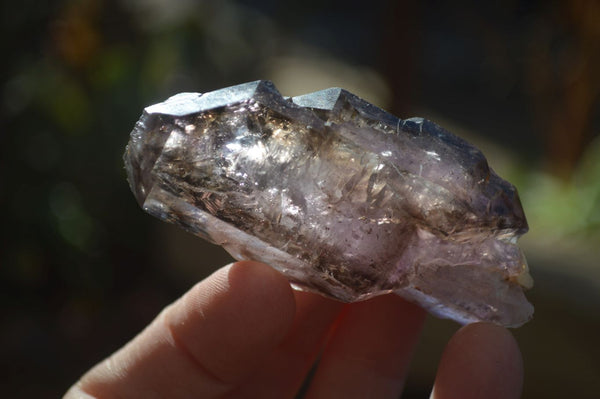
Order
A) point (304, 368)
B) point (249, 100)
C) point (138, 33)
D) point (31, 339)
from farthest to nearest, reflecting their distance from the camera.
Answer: point (138, 33), point (31, 339), point (304, 368), point (249, 100)

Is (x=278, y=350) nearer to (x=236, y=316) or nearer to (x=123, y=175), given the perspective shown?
(x=236, y=316)

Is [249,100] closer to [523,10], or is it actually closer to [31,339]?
[31,339]

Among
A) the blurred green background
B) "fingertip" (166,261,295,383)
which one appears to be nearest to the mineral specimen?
"fingertip" (166,261,295,383)

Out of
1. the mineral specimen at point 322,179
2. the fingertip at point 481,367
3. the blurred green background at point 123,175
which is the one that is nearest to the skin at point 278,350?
the fingertip at point 481,367

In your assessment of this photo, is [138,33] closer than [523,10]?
Yes

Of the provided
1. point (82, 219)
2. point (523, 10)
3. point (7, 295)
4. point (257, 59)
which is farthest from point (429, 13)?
point (7, 295)

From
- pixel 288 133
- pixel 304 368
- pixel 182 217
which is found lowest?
pixel 304 368

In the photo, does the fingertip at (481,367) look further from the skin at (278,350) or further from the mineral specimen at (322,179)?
the mineral specimen at (322,179)
